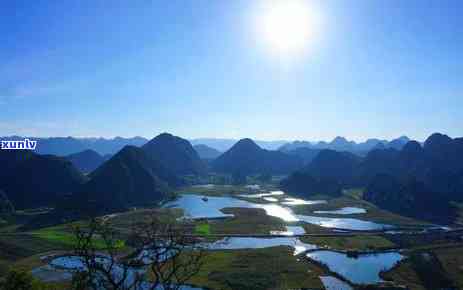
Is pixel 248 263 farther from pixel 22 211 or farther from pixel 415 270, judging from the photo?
pixel 22 211

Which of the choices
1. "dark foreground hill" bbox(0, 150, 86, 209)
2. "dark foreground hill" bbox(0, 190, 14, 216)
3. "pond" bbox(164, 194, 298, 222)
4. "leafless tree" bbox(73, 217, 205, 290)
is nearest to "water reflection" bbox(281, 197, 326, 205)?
"pond" bbox(164, 194, 298, 222)

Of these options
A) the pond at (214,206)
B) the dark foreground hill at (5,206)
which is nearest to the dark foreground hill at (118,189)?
the pond at (214,206)

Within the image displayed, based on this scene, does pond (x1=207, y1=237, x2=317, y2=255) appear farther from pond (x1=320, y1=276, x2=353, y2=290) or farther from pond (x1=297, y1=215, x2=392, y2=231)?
pond (x1=297, y1=215, x2=392, y2=231)

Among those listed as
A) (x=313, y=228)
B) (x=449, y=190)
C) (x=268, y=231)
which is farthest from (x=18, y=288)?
(x=449, y=190)

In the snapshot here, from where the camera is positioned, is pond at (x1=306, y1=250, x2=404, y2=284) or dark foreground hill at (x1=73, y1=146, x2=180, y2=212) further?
dark foreground hill at (x1=73, y1=146, x2=180, y2=212)

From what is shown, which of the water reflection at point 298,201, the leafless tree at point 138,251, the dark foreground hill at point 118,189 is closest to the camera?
the leafless tree at point 138,251

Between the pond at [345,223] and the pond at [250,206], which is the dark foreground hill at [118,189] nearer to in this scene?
the pond at [250,206]
